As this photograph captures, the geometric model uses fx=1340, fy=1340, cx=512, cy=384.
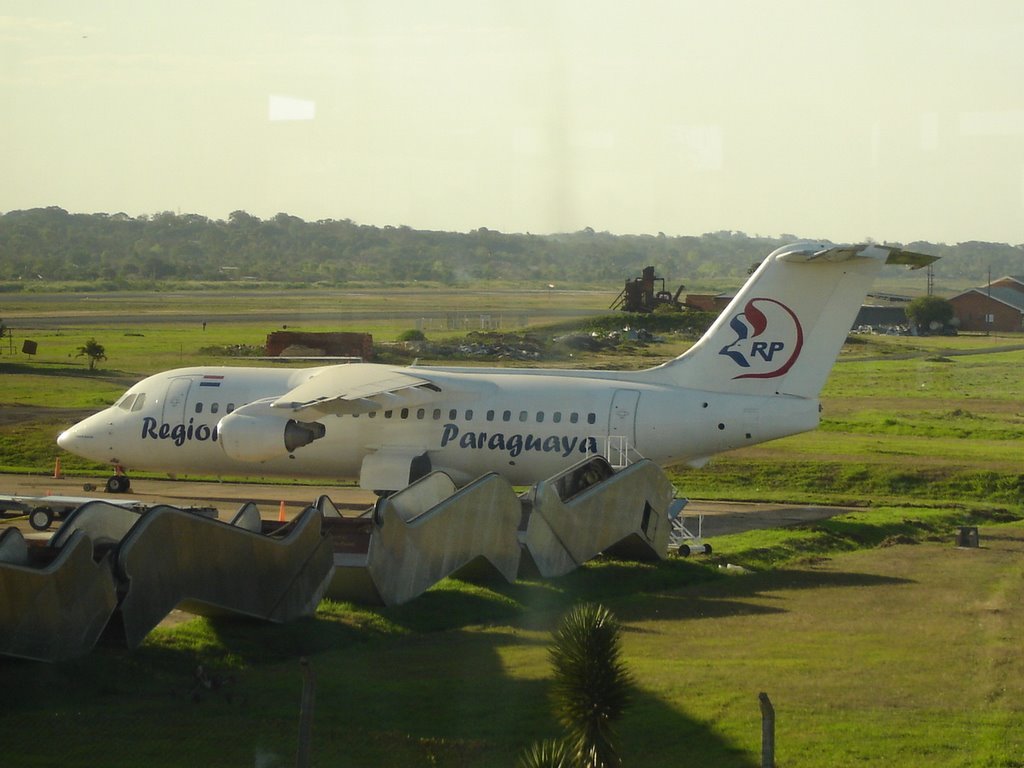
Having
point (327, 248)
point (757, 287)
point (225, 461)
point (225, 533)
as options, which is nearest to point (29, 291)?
point (327, 248)

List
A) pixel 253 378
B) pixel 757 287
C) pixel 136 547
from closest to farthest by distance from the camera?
1. pixel 136 547
2. pixel 757 287
3. pixel 253 378

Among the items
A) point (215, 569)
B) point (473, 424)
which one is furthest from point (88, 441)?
point (215, 569)

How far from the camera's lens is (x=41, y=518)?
30359 millimetres

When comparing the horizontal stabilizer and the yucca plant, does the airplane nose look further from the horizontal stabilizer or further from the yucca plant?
the yucca plant

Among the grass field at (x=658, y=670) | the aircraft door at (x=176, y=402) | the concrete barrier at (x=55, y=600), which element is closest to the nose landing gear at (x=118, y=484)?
the aircraft door at (x=176, y=402)

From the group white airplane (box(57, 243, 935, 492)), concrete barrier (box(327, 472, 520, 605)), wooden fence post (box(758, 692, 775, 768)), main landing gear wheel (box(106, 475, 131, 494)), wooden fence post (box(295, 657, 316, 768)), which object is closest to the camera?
wooden fence post (box(758, 692, 775, 768))

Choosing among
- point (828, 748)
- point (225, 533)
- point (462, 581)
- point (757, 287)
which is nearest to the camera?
point (828, 748)

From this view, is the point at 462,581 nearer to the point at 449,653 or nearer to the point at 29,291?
the point at 449,653

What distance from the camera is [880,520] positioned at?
34812mm

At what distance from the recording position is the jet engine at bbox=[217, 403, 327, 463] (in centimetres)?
3209

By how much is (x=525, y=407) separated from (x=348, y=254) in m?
62.2

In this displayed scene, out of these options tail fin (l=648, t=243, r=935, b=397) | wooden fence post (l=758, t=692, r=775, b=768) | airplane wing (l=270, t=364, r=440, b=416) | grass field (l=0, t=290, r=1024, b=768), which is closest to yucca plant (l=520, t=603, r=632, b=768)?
wooden fence post (l=758, t=692, r=775, b=768)

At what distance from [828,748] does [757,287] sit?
1889 centimetres

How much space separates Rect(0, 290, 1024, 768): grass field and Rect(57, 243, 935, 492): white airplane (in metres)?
3.43
